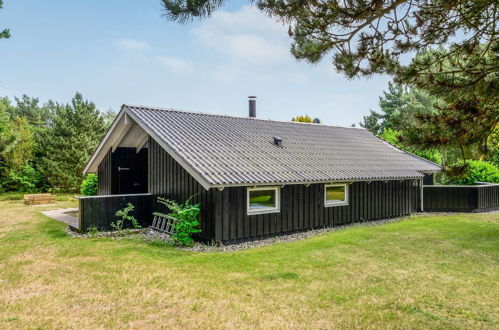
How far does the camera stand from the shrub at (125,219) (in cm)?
1045

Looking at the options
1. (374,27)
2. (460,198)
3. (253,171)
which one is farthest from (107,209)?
(460,198)

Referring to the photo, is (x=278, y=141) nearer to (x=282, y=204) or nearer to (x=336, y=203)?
(x=336, y=203)

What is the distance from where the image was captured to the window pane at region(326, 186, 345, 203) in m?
11.3


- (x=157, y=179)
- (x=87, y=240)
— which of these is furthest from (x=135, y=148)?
(x=87, y=240)

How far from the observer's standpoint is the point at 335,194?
11.5 meters

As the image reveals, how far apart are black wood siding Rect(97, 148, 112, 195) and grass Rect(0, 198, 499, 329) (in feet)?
15.7

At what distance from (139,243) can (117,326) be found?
196 inches

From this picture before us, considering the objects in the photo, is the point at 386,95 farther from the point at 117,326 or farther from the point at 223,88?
the point at 117,326

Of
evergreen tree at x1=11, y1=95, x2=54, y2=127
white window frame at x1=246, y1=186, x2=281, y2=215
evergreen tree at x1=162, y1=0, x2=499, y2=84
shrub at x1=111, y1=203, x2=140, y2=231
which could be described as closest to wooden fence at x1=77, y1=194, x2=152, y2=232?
shrub at x1=111, y1=203, x2=140, y2=231

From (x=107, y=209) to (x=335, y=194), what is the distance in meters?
7.64

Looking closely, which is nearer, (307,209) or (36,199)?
(307,209)

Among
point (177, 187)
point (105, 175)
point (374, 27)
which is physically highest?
point (374, 27)

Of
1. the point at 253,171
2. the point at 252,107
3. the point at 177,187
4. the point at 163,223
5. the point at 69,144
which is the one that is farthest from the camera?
the point at 69,144

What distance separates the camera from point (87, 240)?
367 inches
